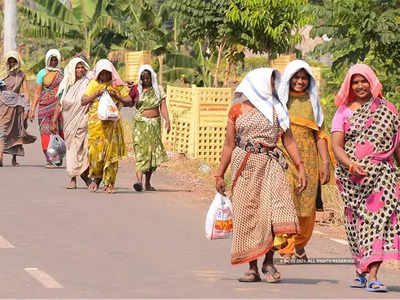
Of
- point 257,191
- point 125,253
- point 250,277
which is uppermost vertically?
point 257,191

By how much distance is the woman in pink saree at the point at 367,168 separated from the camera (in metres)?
10.6

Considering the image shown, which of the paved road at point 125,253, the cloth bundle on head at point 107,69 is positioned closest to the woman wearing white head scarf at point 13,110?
the paved road at point 125,253

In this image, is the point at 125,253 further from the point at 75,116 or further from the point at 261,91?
the point at 75,116

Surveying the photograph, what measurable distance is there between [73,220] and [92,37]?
25.9 meters

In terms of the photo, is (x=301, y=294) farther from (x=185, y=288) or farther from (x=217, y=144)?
(x=217, y=144)

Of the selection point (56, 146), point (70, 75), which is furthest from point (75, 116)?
point (56, 146)

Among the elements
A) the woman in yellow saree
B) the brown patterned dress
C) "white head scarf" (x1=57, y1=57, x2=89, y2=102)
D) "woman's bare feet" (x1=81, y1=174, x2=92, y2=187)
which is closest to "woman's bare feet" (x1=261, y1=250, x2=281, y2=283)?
the brown patterned dress

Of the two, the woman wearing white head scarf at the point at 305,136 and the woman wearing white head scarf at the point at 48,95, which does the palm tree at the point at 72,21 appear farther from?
the woman wearing white head scarf at the point at 305,136

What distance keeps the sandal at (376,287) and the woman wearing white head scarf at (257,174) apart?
72 cm

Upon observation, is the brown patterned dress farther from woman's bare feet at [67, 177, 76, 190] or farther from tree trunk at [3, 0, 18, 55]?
tree trunk at [3, 0, 18, 55]

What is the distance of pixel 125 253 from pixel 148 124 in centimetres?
656

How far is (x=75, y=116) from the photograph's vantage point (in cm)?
1897

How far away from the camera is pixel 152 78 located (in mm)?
18500

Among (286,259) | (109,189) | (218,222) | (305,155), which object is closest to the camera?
(218,222)
